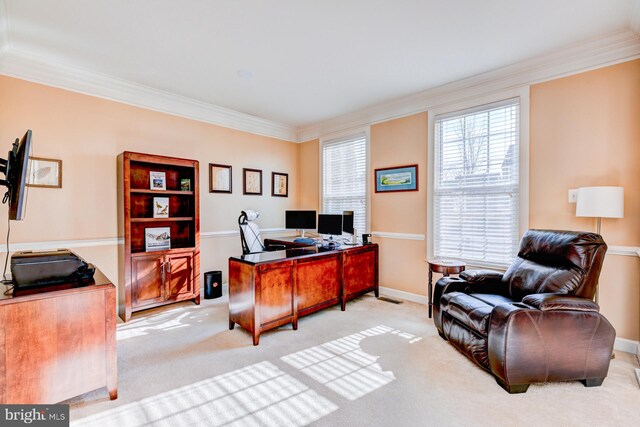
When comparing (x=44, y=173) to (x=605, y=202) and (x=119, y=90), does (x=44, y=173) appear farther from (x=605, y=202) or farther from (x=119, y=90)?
(x=605, y=202)

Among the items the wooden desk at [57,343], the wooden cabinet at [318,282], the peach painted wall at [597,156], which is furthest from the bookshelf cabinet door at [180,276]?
the peach painted wall at [597,156]

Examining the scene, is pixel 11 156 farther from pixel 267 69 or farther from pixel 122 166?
pixel 267 69

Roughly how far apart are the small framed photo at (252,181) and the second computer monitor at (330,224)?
1261 millimetres

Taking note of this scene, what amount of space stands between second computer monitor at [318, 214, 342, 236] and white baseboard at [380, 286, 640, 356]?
111cm

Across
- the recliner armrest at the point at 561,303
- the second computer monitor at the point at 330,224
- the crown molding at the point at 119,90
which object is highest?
the crown molding at the point at 119,90

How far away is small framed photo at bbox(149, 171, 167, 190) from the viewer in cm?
376

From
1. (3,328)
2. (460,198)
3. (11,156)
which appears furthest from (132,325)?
(460,198)

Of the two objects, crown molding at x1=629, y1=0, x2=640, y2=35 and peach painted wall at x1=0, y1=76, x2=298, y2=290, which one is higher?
crown molding at x1=629, y1=0, x2=640, y2=35

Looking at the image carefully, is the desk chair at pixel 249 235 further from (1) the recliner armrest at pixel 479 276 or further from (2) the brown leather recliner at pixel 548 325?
(2) the brown leather recliner at pixel 548 325

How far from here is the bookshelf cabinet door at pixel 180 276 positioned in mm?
3746

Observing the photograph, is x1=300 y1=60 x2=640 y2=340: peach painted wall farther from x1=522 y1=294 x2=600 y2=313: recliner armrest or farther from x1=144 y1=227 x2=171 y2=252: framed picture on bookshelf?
x1=144 y1=227 x2=171 y2=252: framed picture on bookshelf

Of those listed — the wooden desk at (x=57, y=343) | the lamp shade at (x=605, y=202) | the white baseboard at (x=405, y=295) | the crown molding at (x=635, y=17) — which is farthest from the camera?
the white baseboard at (x=405, y=295)

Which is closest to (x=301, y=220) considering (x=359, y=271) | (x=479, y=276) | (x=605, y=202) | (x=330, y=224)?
(x=330, y=224)

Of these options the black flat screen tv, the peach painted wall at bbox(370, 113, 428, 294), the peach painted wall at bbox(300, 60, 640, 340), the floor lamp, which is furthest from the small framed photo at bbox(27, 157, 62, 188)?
the floor lamp
